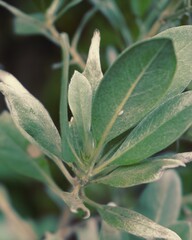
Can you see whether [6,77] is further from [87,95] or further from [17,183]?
[17,183]

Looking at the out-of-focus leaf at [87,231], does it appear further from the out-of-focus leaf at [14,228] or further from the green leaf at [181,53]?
the green leaf at [181,53]

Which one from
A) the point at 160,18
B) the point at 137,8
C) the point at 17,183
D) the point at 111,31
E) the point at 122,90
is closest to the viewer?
the point at 122,90

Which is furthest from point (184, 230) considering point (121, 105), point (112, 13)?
point (112, 13)

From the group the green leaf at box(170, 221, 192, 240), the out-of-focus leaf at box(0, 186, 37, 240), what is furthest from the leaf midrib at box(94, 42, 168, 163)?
the out-of-focus leaf at box(0, 186, 37, 240)

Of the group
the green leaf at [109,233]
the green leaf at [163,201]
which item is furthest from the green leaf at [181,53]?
the green leaf at [163,201]

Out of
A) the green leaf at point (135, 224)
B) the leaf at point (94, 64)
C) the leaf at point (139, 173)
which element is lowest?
the green leaf at point (135, 224)

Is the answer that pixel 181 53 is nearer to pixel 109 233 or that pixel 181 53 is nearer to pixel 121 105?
pixel 121 105

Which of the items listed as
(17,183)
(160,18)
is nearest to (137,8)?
(160,18)
